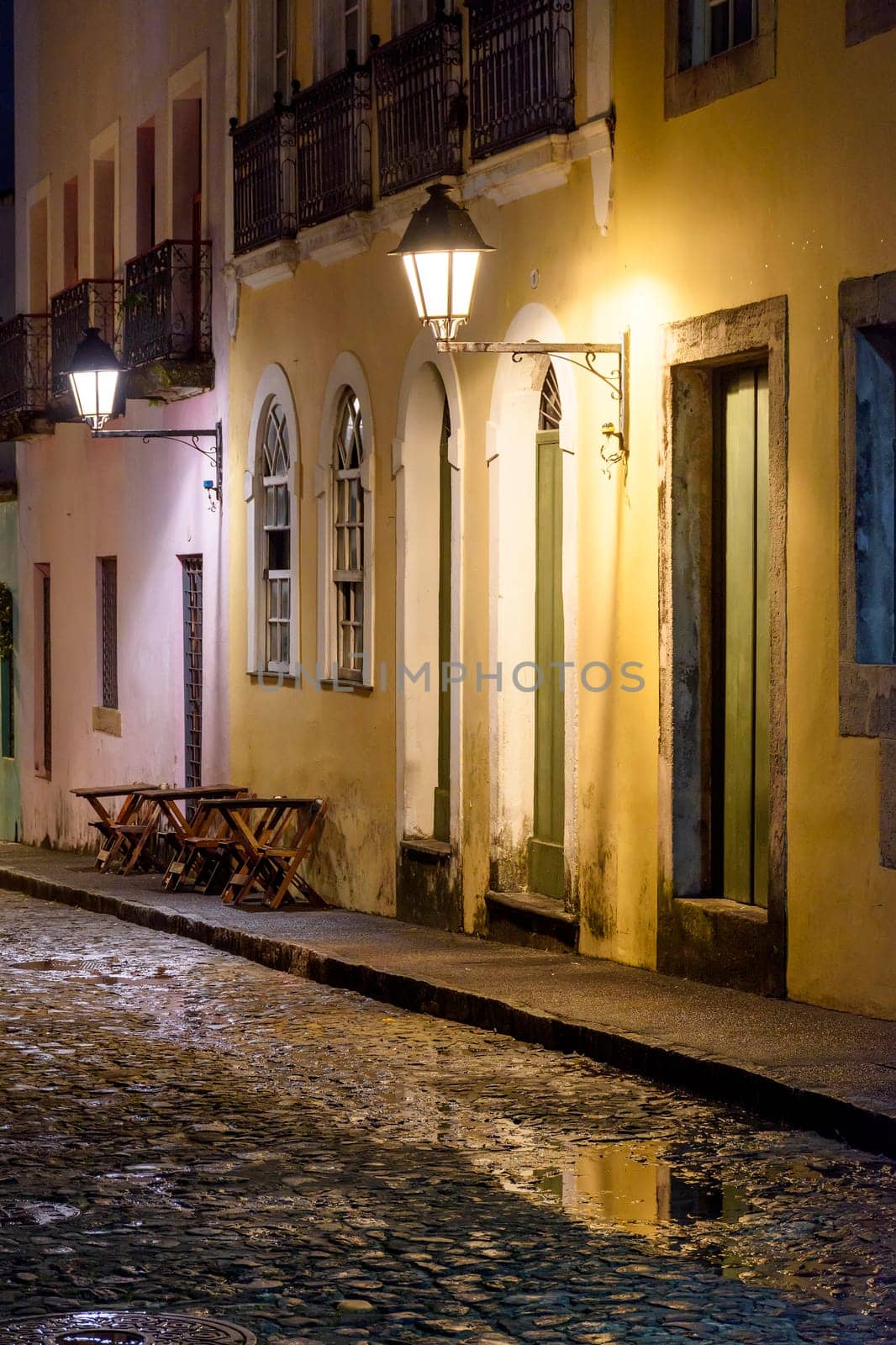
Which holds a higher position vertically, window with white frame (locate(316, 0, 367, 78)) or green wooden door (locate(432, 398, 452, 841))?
window with white frame (locate(316, 0, 367, 78))

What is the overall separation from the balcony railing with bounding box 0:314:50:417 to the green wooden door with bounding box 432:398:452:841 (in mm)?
10117

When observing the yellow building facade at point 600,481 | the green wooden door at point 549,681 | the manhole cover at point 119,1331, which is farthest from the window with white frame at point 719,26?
the manhole cover at point 119,1331

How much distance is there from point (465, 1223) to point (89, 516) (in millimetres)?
16886

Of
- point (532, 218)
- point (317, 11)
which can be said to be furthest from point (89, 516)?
point (532, 218)

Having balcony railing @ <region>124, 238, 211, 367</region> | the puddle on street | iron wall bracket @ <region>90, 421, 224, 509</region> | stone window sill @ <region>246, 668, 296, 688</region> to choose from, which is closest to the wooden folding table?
stone window sill @ <region>246, 668, 296, 688</region>

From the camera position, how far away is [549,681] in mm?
13086

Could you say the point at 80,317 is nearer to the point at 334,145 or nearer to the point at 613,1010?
the point at 334,145

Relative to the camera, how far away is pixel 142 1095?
878 cm

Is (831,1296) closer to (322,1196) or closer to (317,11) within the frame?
(322,1196)

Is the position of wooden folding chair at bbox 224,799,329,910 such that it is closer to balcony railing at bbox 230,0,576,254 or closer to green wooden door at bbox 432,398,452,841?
green wooden door at bbox 432,398,452,841

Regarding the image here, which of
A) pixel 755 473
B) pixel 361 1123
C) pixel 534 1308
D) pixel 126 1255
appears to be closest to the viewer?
pixel 534 1308

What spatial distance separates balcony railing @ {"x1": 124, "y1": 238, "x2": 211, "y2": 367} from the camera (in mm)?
18703

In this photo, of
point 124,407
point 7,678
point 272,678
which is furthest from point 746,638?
point 7,678

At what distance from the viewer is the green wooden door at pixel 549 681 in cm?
1290
